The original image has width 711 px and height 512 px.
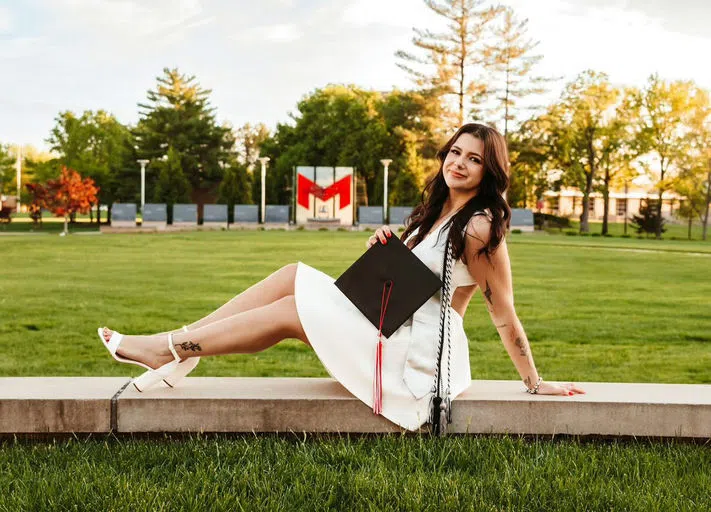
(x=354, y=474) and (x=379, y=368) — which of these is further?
(x=379, y=368)

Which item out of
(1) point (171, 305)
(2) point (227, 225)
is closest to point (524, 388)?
(1) point (171, 305)

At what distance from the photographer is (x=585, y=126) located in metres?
45.0

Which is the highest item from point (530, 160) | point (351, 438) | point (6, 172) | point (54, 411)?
point (530, 160)

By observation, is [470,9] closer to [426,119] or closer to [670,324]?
[426,119]

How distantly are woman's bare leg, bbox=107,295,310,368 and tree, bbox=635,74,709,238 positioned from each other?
40.7 m

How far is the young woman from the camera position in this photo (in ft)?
9.89

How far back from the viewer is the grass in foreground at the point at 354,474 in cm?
247

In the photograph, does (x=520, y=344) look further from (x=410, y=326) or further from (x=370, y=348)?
(x=370, y=348)

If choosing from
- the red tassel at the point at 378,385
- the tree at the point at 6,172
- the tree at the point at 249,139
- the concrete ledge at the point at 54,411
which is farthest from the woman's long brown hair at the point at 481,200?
the tree at the point at 249,139

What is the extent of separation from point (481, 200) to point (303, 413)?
110 centimetres

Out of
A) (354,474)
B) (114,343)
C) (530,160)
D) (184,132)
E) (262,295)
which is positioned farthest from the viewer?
(184,132)

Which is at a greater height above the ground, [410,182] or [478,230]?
[410,182]

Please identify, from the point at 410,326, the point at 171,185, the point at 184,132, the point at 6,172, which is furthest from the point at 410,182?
the point at 410,326

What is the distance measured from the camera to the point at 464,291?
3.24 metres
